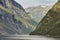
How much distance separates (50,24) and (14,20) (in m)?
2.20

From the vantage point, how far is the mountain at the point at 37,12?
12055 millimetres

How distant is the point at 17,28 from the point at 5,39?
0.97 m

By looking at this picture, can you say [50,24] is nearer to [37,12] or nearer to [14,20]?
[37,12]

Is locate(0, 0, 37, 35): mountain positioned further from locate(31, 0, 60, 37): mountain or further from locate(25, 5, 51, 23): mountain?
locate(31, 0, 60, 37): mountain

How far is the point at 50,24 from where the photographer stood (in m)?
11.9

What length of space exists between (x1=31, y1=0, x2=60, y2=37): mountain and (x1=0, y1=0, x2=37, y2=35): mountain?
1.47 feet

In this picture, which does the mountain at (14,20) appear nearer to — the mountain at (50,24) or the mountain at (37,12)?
the mountain at (37,12)

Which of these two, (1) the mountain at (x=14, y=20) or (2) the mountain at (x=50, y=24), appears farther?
(1) the mountain at (x=14, y=20)

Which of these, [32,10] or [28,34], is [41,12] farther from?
[28,34]

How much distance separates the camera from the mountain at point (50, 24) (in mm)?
11867

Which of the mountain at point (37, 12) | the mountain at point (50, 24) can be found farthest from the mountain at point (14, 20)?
the mountain at point (50, 24)

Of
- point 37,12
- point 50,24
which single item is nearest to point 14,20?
point 37,12

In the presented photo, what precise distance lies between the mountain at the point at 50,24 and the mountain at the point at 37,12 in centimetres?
24

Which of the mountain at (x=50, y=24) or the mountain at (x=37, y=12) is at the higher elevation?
the mountain at (x=37, y=12)
